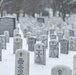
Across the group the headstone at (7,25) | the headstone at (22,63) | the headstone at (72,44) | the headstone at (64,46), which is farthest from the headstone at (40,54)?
the headstone at (7,25)

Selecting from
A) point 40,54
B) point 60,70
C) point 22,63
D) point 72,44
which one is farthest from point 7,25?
point 60,70

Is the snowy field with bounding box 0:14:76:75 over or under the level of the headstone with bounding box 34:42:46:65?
under

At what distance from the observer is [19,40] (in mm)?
11852

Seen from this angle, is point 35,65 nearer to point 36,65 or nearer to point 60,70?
point 36,65

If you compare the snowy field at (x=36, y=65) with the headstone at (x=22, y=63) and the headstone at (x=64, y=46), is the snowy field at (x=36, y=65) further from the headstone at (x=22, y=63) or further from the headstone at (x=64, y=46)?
the headstone at (x=22, y=63)

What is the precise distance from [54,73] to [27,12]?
41.9 m

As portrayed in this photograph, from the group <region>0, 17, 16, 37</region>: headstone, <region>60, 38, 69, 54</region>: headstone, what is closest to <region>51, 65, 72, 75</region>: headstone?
<region>60, 38, 69, 54</region>: headstone

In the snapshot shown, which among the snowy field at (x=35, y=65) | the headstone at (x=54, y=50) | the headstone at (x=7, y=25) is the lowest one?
the snowy field at (x=35, y=65)

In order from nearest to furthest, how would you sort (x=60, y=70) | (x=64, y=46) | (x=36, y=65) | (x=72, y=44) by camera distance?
→ 1. (x=60, y=70)
2. (x=36, y=65)
3. (x=64, y=46)
4. (x=72, y=44)

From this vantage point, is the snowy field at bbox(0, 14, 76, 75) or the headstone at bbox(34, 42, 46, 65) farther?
the headstone at bbox(34, 42, 46, 65)

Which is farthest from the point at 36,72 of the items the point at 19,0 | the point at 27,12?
the point at 27,12

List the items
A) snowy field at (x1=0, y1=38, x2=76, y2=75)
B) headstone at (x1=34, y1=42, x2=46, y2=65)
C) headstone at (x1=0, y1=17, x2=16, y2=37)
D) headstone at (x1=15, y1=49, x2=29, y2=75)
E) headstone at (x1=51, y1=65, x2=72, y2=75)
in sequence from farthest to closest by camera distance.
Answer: headstone at (x1=0, y1=17, x2=16, y2=37)
headstone at (x1=34, y1=42, x2=46, y2=65)
snowy field at (x1=0, y1=38, x2=76, y2=75)
headstone at (x1=15, y1=49, x2=29, y2=75)
headstone at (x1=51, y1=65, x2=72, y2=75)

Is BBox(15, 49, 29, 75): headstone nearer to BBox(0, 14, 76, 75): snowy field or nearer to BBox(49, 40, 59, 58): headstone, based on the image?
BBox(0, 14, 76, 75): snowy field

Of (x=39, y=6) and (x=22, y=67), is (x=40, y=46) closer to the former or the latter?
(x=22, y=67)
